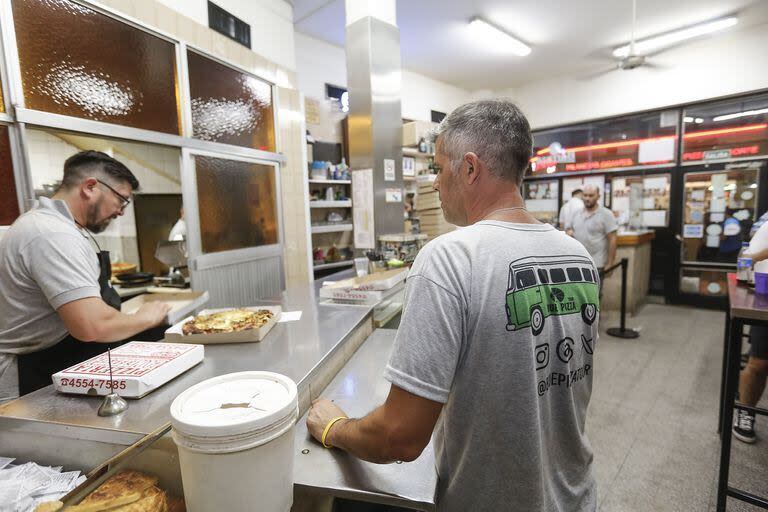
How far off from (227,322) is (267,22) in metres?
3.58

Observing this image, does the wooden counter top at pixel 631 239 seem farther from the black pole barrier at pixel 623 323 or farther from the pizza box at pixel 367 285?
the pizza box at pixel 367 285

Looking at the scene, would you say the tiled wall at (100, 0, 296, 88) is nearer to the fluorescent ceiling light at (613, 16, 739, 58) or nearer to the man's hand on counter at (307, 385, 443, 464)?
the man's hand on counter at (307, 385, 443, 464)

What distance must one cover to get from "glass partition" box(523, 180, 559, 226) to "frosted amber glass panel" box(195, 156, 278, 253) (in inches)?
180

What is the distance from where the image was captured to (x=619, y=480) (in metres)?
2.16

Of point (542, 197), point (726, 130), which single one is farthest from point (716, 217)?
point (542, 197)

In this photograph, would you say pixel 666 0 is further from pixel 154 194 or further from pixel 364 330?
pixel 154 194

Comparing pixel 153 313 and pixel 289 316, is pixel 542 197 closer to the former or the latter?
pixel 289 316

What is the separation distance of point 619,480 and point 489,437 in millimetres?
1874

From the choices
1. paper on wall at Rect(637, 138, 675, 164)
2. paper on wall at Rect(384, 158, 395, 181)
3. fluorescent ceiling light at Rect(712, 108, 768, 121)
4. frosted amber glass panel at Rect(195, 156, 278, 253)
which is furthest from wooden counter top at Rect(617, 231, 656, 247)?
frosted amber glass panel at Rect(195, 156, 278, 253)

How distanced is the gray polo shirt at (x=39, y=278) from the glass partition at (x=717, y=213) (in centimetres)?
676

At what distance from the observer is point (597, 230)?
464 cm

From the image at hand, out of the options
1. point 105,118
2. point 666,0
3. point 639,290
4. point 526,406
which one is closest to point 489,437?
point 526,406

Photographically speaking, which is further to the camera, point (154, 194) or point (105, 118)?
point (154, 194)

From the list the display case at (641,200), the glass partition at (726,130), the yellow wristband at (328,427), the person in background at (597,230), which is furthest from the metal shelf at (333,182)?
the glass partition at (726,130)
